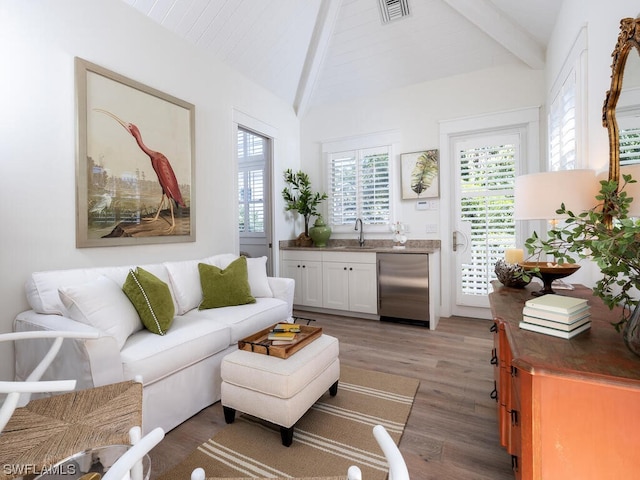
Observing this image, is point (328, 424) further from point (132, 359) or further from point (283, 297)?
point (283, 297)

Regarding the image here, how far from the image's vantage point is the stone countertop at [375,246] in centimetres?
369

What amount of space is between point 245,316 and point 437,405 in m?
1.46

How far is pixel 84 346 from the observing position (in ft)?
4.86

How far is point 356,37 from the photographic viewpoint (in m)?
3.81

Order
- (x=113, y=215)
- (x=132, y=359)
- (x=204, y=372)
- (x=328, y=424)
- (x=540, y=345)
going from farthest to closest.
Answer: (x=113, y=215) → (x=204, y=372) → (x=328, y=424) → (x=132, y=359) → (x=540, y=345)

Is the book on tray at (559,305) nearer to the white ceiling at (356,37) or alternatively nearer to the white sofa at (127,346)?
the white sofa at (127,346)

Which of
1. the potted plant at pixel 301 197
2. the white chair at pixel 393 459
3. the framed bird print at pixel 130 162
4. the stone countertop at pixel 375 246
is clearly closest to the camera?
the white chair at pixel 393 459

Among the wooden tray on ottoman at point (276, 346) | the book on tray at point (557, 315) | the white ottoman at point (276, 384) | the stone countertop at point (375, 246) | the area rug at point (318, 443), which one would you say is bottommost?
the area rug at point (318, 443)

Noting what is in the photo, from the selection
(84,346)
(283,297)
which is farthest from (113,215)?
(283,297)

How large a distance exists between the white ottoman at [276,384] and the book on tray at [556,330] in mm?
1099

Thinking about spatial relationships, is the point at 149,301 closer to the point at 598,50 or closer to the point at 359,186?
the point at 598,50

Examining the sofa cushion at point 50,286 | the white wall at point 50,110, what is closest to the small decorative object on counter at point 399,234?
the white wall at point 50,110

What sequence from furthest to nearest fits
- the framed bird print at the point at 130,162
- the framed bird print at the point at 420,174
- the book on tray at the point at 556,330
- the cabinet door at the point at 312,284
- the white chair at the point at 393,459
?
the cabinet door at the point at 312,284
the framed bird print at the point at 420,174
the framed bird print at the point at 130,162
the book on tray at the point at 556,330
the white chair at the point at 393,459

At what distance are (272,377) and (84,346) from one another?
2.95 feet
